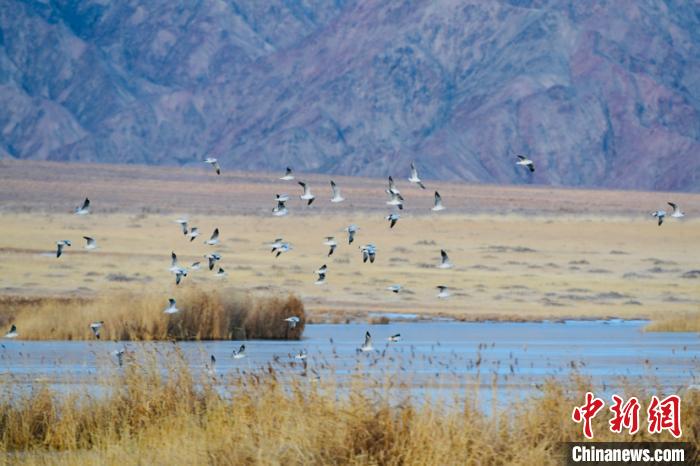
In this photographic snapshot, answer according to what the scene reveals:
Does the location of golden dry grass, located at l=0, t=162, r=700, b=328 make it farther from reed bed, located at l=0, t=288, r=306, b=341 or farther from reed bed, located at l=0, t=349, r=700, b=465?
reed bed, located at l=0, t=349, r=700, b=465

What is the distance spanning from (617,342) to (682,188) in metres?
111

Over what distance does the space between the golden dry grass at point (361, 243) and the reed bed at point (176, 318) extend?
0.79 meters

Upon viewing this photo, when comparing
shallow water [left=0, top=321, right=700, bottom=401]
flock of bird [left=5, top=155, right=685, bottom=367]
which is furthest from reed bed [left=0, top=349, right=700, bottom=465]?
flock of bird [left=5, top=155, right=685, bottom=367]

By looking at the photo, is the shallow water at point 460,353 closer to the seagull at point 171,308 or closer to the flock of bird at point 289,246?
the flock of bird at point 289,246

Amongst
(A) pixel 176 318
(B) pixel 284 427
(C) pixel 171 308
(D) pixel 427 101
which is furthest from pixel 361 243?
(D) pixel 427 101

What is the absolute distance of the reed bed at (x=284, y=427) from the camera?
1289 cm

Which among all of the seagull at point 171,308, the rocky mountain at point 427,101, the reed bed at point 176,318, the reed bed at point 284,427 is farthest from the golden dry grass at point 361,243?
the rocky mountain at point 427,101

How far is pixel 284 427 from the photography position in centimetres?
1312

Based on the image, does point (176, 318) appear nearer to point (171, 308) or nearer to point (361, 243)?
point (171, 308)

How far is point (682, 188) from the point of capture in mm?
142000

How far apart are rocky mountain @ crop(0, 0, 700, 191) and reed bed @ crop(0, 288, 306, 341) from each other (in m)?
108

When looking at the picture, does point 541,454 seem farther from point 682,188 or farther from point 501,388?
point 682,188

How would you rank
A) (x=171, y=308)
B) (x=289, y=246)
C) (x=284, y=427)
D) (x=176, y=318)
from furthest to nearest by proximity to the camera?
(x=176, y=318) → (x=171, y=308) → (x=289, y=246) → (x=284, y=427)

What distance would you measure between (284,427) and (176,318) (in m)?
18.6
